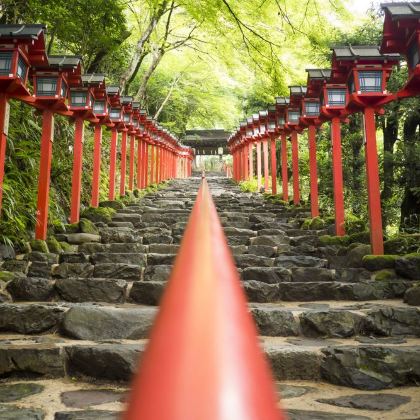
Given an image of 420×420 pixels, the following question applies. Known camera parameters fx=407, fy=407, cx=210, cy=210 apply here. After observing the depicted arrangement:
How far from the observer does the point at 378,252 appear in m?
5.27

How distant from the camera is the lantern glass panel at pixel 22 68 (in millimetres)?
4765

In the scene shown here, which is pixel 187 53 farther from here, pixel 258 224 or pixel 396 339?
pixel 396 339

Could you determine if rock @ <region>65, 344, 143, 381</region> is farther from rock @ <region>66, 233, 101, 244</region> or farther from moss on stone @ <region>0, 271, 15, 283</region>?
rock @ <region>66, 233, 101, 244</region>

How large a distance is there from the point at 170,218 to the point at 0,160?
4.33m

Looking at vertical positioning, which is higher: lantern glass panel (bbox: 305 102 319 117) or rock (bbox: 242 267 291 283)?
lantern glass panel (bbox: 305 102 319 117)

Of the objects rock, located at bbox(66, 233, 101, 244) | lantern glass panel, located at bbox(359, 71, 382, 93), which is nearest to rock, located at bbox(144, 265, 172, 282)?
rock, located at bbox(66, 233, 101, 244)

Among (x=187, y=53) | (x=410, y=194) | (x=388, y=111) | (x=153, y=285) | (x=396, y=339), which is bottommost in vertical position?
(x=396, y=339)

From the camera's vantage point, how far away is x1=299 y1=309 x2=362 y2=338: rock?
11.3ft

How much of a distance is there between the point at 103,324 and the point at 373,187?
12.7 feet

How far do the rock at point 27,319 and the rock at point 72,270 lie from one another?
135 centimetres

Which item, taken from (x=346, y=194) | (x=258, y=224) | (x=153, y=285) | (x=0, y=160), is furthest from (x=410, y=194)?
(x=0, y=160)

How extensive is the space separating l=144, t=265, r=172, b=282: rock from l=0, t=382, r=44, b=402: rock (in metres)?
2.38

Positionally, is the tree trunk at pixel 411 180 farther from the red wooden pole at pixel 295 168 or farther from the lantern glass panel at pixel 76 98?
the lantern glass panel at pixel 76 98

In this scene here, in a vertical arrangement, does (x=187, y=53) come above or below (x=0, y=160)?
above
